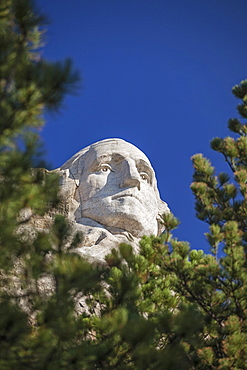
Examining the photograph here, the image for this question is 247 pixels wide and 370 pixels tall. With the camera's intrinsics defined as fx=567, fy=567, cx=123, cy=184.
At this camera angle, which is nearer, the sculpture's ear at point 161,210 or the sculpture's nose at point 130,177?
the sculpture's nose at point 130,177

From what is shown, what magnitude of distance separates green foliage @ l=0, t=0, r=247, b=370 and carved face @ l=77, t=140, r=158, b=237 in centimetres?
308

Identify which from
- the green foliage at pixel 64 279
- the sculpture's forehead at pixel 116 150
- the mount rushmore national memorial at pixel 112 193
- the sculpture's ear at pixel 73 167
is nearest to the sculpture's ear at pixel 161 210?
the mount rushmore national memorial at pixel 112 193

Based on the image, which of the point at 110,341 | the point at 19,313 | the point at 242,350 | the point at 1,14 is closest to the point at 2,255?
the point at 19,313

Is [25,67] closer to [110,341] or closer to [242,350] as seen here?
[110,341]

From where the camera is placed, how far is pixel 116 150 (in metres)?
10.5

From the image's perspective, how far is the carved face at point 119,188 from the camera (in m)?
9.62

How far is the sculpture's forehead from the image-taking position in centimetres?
1042

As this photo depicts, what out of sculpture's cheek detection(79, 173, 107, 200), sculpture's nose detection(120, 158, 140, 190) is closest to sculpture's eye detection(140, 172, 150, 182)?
sculpture's nose detection(120, 158, 140, 190)

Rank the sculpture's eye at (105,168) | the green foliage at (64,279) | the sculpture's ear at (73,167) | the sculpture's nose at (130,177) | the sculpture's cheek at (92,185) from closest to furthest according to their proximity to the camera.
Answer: the green foliage at (64,279) < the sculpture's nose at (130,177) < the sculpture's cheek at (92,185) < the sculpture's eye at (105,168) < the sculpture's ear at (73,167)

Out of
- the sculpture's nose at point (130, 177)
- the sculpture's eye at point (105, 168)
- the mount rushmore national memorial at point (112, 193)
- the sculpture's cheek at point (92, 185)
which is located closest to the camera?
the mount rushmore national memorial at point (112, 193)

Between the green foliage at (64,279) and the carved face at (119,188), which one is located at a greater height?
the carved face at (119,188)

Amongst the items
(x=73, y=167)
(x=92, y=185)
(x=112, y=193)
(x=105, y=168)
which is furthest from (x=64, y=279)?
(x=73, y=167)

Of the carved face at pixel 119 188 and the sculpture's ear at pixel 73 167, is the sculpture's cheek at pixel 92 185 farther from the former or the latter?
the sculpture's ear at pixel 73 167

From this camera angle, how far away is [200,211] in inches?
281
